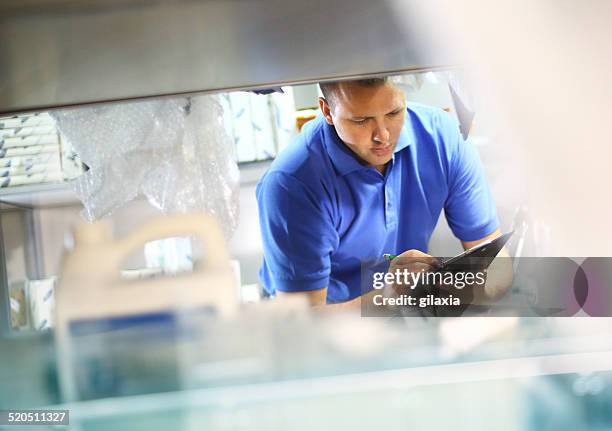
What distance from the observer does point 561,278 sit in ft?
3.37

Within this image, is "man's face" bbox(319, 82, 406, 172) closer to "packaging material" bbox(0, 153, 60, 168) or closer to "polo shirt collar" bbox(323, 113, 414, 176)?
"polo shirt collar" bbox(323, 113, 414, 176)

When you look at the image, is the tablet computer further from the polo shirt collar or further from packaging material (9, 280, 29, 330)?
packaging material (9, 280, 29, 330)

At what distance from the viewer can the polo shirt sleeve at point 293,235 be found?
1.00 metres

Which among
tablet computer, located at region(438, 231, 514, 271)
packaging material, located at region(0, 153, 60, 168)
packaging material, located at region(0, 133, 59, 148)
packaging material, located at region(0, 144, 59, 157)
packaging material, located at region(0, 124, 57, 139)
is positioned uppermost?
packaging material, located at region(0, 124, 57, 139)

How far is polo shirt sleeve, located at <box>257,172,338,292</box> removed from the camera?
1.00 metres

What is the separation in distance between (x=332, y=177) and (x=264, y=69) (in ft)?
0.64

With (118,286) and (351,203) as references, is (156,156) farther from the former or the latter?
(351,203)

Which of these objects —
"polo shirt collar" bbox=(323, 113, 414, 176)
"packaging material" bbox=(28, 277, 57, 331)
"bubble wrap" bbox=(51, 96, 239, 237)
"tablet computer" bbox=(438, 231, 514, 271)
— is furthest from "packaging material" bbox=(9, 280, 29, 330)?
"tablet computer" bbox=(438, 231, 514, 271)

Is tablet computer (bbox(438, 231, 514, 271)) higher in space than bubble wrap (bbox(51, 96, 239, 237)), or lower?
lower

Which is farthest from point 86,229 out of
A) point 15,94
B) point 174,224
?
point 15,94

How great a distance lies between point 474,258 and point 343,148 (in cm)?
27

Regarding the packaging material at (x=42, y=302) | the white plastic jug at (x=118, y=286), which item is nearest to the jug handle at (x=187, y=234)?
the white plastic jug at (x=118, y=286)

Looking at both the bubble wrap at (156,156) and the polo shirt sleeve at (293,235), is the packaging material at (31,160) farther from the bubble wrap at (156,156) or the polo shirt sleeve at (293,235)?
the polo shirt sleeve at (293,235)

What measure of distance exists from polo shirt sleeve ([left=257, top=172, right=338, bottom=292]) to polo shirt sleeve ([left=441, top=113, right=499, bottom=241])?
20cm
